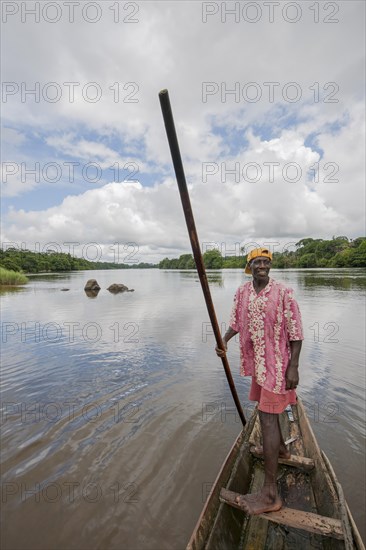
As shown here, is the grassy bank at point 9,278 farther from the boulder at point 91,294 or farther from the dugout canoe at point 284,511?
the dugout canoe at point 284,511

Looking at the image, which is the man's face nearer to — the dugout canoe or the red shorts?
the red shorts

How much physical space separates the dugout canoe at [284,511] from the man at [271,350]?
297mm

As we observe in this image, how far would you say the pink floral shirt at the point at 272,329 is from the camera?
10.6 feet

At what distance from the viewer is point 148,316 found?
739 inches

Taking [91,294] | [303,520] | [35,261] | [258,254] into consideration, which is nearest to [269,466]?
[303,520]

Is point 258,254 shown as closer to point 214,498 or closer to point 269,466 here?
point 269,466

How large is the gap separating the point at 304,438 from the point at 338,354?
6.85 meters

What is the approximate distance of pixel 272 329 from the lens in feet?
10.7

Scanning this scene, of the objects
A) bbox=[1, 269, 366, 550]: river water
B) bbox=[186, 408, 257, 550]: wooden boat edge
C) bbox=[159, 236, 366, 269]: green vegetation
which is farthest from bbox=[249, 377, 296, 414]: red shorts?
bbox=[159, 236, 366, 269]: green vegetation

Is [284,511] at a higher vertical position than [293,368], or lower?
lower

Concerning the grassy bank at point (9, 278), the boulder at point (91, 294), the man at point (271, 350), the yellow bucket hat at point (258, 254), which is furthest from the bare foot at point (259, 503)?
the grassy bank at point (9, 278)

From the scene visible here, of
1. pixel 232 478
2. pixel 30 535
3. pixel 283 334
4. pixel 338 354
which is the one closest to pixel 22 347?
pixel 30 535

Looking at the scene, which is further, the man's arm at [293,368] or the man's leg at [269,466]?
the man's arm at [293,368]

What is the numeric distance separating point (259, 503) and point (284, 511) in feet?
0.90
